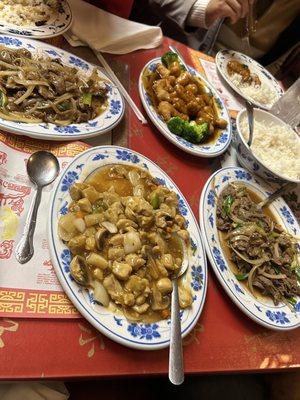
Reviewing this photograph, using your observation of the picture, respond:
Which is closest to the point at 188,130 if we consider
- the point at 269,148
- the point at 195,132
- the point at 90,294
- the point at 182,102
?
the point at 195,132

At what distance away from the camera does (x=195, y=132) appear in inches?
77.7

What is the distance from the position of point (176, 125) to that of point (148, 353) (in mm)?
1197

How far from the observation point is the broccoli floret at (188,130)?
193 cm

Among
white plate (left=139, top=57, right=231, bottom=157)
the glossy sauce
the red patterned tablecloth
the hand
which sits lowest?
the red patterned tablecloth

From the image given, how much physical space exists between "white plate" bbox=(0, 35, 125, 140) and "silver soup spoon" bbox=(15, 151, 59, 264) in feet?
0.32

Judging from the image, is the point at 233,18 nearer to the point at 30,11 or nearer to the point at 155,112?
the point at 155,112

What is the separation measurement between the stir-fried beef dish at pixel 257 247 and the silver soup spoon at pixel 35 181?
821 mm

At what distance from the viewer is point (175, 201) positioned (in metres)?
1.59

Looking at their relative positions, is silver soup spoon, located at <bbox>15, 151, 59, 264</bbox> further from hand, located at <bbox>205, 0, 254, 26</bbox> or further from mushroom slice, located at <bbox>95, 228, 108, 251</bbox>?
hand, located at <bbox>205, 0, 254, 26</bbox>

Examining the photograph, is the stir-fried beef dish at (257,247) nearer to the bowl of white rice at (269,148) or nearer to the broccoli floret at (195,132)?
the bowl of white rice at (269,148)

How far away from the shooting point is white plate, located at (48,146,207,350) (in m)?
1.15

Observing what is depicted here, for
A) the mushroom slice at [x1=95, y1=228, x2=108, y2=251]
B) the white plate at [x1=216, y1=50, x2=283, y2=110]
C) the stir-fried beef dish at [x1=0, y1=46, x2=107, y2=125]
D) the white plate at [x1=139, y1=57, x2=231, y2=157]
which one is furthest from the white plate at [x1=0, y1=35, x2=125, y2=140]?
the white plate at [x1=216, y1=50, x2=283, y2=110]

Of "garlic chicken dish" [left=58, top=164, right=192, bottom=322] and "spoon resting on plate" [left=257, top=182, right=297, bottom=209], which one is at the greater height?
"spoon resting on plate" [left=257, top=182, right=297, bottom=209]

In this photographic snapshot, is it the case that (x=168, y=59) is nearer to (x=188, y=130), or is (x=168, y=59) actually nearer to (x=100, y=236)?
(x=188, y=130)
